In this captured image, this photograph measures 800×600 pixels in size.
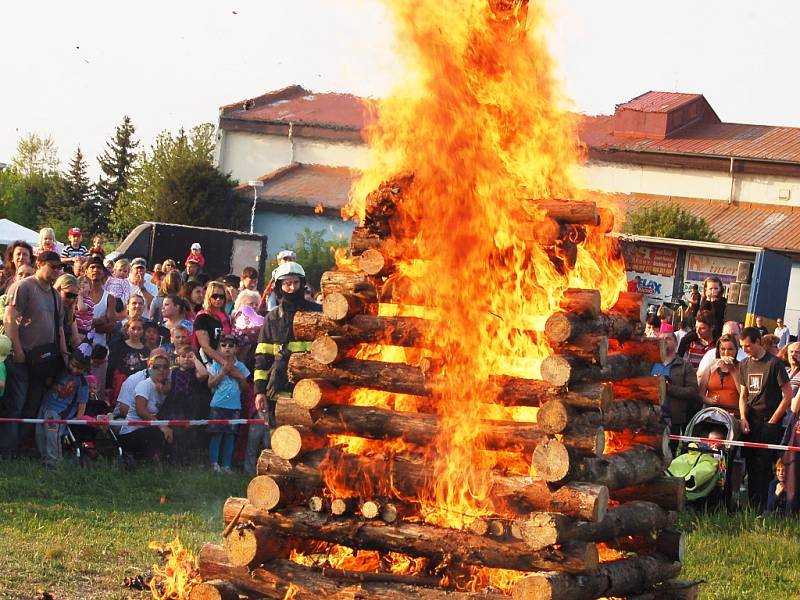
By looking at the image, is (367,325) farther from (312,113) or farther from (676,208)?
(312,113)

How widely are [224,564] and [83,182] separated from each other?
6110 cm

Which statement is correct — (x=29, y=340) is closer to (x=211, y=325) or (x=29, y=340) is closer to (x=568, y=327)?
(x=211, y=325)

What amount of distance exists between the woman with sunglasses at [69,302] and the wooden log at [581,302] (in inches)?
276

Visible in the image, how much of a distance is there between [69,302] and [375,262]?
6000 mm

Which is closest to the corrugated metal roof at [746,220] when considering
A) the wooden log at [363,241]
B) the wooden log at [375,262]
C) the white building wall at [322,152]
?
the white building wall at [322,152]

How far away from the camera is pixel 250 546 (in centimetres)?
754

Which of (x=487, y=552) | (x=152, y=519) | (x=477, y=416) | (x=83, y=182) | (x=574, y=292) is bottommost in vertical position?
(x=152, y=519)

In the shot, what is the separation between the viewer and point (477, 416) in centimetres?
766

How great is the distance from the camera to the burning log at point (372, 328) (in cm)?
788

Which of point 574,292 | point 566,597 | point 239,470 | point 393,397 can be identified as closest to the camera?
point 566,597

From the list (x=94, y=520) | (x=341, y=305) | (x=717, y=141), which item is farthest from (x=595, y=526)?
(x=717, y=141)

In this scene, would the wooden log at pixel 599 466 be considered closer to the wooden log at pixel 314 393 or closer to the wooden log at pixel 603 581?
the wooden log at pixel 603 581

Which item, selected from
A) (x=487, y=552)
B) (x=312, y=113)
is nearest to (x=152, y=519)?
(x=487, y=552)

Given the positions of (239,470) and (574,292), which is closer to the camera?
(574,292)
